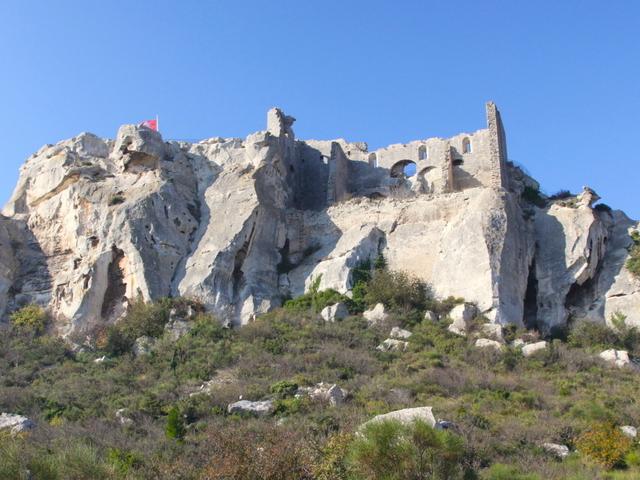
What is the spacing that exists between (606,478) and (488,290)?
13394 mm

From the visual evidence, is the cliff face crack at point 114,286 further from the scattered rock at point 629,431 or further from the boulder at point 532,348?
the scattered rock at point 629,431

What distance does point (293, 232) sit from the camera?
38469mm

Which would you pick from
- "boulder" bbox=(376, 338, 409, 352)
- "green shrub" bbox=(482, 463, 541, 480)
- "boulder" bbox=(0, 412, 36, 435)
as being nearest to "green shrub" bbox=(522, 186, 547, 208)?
"boulder" bbox=(376, 338, 409, 352)

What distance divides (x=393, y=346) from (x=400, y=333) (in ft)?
3.95

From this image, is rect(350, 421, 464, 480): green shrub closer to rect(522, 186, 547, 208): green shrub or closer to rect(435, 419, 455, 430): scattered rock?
rect(435, 419, 455, 430): scattered rock

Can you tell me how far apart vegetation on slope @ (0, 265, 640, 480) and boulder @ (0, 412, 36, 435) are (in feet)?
1.65

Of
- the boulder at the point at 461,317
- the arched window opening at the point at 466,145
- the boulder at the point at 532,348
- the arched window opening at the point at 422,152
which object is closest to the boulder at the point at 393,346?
the boulder at the point at 461,317

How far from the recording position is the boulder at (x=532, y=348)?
97.7 feet

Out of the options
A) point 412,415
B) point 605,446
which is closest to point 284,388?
point 412,415

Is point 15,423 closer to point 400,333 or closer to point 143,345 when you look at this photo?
point 143,345

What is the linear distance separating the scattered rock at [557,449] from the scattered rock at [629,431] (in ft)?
5.22

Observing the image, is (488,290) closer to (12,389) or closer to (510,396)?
(510,396)

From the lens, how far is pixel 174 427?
22.5 metres

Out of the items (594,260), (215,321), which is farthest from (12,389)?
(594,260)
